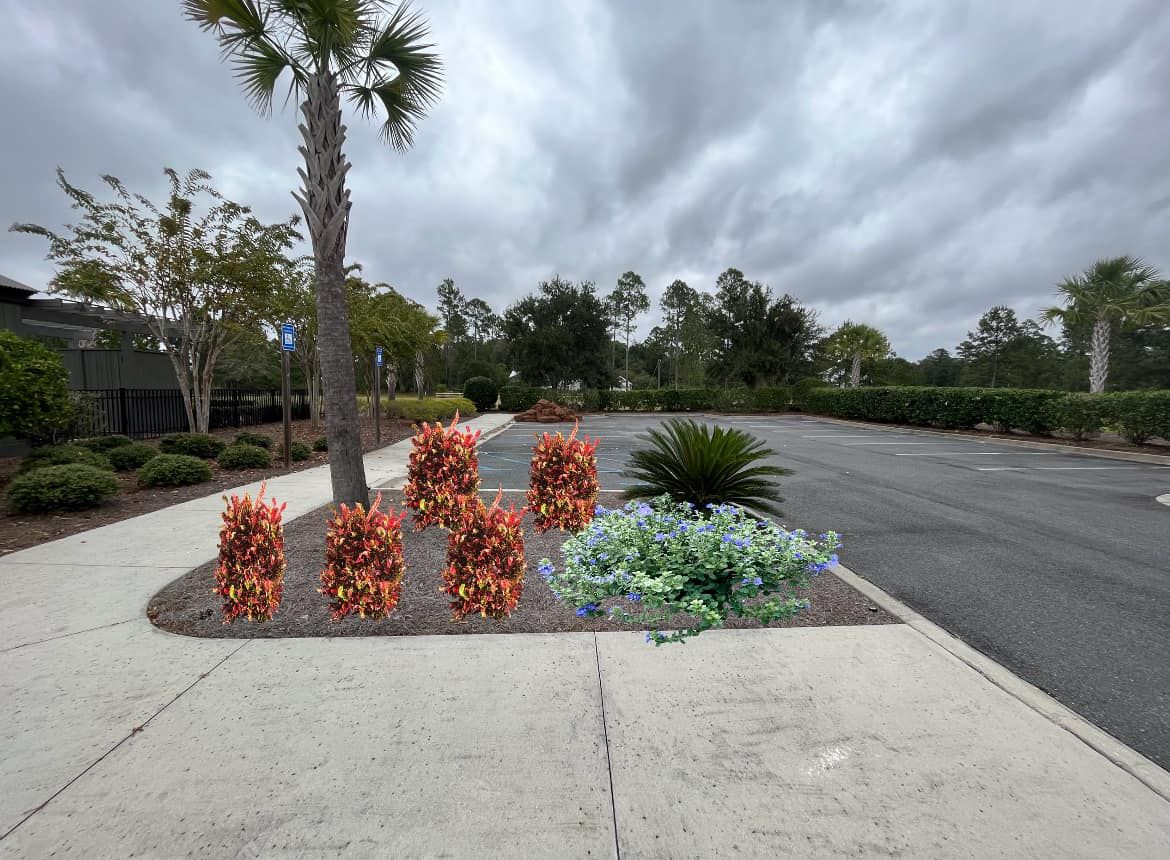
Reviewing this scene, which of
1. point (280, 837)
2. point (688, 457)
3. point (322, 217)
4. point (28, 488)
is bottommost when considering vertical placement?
point (280, 837)

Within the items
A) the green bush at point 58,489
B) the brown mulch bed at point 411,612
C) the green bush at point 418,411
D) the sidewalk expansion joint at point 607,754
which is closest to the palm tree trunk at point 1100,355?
the brown mulch bed at point 411,612

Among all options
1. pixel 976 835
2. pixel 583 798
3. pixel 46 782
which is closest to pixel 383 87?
pixel 46 782

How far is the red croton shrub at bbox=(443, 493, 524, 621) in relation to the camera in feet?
11.0

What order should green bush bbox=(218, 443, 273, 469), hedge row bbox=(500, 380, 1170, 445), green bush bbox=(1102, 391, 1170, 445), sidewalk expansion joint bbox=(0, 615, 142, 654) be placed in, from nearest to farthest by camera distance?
sidewalk expansion joint bbox=(0, 615, 142, 654), green bush bbox=(218, 443, 273, 469), green bush bbox=(1102, 391, 1170, 445), hedge row bbox=(500, 380, 1170, 445)

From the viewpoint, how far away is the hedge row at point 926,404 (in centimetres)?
1380

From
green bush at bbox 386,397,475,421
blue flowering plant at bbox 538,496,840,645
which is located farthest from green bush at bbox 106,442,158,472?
green bush at bbox 386,397,475,421

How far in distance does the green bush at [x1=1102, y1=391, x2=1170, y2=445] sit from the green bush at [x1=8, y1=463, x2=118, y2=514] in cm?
2146

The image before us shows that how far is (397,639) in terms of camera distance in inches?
126

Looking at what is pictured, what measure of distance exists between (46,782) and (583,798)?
83.7 inches

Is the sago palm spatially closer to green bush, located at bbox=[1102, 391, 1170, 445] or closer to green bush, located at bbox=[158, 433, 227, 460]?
green bush, located at bbox=[158, 433, 227, 460]

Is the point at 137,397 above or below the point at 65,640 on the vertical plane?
above

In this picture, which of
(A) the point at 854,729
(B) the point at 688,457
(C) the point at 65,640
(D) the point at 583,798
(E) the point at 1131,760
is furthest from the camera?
(B) the point at 688,457

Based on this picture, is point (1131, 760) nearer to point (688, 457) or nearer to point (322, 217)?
point (688, 457)

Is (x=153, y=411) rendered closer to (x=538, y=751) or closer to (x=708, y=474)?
(x=708, y=474)
